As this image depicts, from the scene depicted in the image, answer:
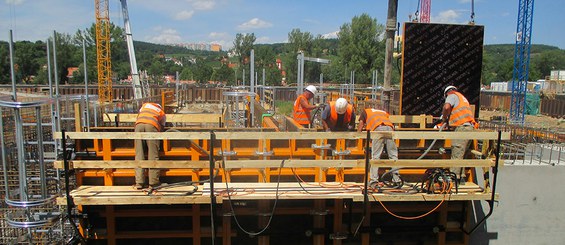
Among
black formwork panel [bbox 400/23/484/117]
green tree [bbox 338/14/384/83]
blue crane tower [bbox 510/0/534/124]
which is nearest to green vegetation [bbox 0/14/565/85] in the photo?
green tree [bbox 338/14/384/83]

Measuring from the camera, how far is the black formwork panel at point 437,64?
1079cm

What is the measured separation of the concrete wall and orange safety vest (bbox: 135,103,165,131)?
6.35 metres

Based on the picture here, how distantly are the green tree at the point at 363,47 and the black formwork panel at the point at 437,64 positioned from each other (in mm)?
65664

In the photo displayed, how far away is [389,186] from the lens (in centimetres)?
654

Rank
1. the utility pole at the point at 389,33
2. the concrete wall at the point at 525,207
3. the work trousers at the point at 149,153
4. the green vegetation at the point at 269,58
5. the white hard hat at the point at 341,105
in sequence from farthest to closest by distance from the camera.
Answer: the green vegetation at the point at 269,58 → the utility pole at the point at 389,33 → the concrete wall at the point at 525,207 → the white hard hat at the point at 341,105 → the work trousers at the point at 149,153

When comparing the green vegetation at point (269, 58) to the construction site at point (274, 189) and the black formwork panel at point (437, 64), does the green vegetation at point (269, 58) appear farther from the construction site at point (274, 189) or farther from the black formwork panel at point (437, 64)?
the construction site at point (274, 189)

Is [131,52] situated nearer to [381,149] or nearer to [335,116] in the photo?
[335,116]

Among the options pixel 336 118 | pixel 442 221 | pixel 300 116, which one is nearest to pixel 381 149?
pixel 336 118

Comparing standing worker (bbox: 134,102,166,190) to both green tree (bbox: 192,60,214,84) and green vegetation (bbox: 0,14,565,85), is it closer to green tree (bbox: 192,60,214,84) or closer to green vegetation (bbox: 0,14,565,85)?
green vegetation (bbox: 0,14,565,85)

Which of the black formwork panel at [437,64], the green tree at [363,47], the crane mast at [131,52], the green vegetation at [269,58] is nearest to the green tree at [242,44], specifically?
the green vegetation at [269,58]

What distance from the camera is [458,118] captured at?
709 cm

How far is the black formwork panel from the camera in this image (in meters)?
10.8

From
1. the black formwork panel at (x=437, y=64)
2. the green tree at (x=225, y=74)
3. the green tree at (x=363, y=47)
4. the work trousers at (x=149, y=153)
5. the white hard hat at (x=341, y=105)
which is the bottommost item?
the work trousers at (x=149, y=153)

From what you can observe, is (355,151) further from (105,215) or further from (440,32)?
(440,32)
